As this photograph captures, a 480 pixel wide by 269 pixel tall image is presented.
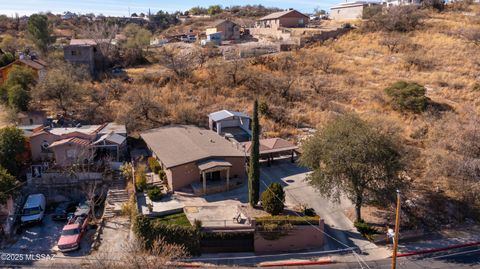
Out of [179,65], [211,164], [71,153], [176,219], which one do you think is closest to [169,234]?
[176,219]

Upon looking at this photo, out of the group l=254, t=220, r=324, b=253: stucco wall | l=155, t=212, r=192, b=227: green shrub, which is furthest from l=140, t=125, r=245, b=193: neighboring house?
l=254, t=220, r=324, b=253: stucco wall

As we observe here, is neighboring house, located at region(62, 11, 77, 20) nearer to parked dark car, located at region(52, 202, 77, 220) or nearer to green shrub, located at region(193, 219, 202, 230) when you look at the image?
parked dark car, located at region(52, 202, 77, 220)

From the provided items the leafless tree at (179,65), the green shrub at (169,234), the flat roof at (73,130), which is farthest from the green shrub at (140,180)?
the leafless tree at (179,65)

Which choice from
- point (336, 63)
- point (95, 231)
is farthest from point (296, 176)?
point (336, 63)

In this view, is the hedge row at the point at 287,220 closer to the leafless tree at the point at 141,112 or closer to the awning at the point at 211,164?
the awning at the point at 211,164

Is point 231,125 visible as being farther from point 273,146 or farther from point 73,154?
point 73,154
